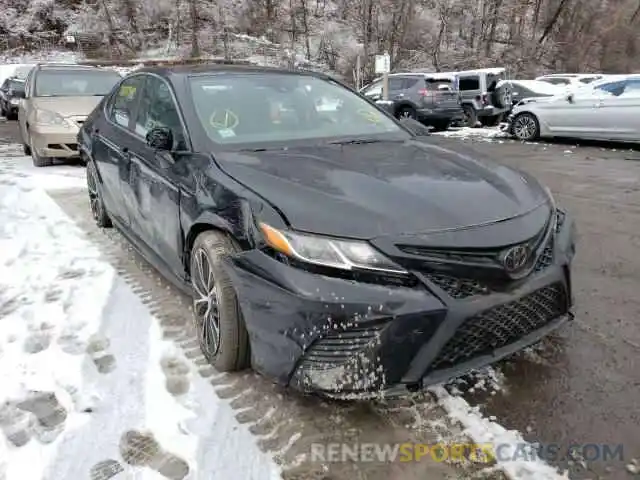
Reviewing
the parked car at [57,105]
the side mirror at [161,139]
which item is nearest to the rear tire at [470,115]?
the parked car at [57,105]

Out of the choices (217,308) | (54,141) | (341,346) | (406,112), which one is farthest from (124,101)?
(406,112)

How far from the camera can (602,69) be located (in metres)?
30.1

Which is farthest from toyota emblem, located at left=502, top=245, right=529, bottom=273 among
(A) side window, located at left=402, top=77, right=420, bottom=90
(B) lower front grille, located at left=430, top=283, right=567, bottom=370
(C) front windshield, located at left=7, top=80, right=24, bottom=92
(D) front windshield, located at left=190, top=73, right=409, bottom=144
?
(C) front windshield, located at left=7, top=80, right=24, bottom=92

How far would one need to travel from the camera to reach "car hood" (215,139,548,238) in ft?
7.37

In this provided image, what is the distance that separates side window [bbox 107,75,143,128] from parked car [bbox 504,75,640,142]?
405 inches

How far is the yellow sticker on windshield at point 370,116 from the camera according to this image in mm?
3692

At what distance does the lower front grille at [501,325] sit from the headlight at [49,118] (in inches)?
293

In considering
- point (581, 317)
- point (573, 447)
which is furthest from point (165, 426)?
point (581, 317)

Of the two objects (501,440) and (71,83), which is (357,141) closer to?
(501,440)

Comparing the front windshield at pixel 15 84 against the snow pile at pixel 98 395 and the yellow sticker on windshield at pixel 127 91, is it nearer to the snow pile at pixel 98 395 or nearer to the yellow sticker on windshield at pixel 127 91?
the yellow sticker on windshield at pixel 127 91

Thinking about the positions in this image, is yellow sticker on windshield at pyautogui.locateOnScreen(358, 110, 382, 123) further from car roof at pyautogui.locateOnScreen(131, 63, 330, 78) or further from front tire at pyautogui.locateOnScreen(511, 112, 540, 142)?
front tire at pyautogui.locateOnScreen(511, 112, 540, 142)

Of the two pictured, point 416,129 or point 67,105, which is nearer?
point 416,129

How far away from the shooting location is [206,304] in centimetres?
285

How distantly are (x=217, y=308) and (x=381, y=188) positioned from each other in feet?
3.17
